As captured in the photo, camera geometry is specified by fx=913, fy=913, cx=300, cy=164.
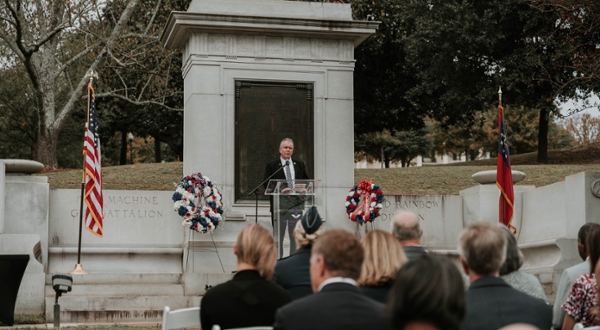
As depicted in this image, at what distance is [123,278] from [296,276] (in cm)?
862

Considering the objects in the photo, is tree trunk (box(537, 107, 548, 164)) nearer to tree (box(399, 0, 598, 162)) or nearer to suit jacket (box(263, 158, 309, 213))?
tree (box(399, 0, 598, 162))

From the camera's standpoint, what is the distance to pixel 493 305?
5.12 metres

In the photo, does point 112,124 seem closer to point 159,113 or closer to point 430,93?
point 159,113

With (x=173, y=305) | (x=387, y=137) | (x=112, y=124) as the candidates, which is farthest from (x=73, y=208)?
(x=387, y=137)

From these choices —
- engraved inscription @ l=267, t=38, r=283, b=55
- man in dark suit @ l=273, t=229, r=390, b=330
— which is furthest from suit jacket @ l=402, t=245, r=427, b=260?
engraved inscription @ l=267, t=38, r=283, b=55

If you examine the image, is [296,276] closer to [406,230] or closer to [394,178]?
[406,230]

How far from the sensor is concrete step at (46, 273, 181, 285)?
14.6 m

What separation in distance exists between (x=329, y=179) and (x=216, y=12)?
378 centimetres

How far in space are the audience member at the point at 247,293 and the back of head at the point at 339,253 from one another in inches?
42.3

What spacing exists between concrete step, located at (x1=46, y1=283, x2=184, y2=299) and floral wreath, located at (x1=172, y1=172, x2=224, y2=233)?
4.33 ft

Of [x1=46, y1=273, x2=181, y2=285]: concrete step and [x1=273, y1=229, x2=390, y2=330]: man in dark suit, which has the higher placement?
[x1=273, y1=229, x2=390, y2=330]: man in dark suit

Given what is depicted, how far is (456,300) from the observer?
12.5 feet

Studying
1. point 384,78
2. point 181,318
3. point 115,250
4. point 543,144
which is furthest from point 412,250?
point 384,78

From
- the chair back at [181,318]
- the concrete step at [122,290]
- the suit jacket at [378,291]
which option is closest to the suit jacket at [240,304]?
the chair back at [181,318]
